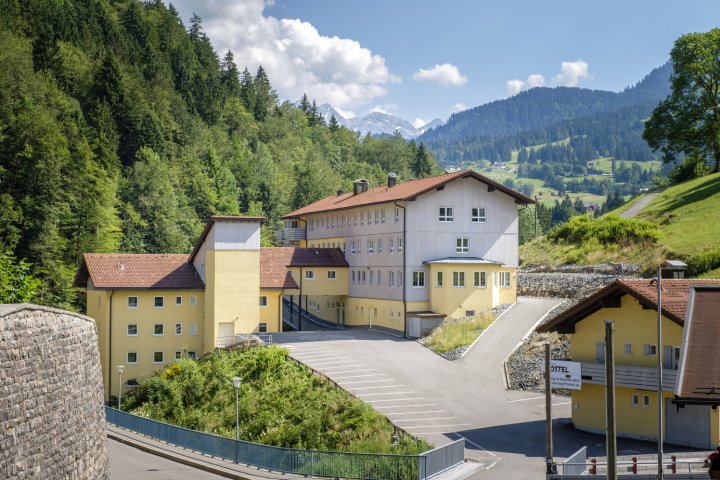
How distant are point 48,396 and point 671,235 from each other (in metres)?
53.1

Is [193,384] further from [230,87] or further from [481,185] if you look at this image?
[230,87]

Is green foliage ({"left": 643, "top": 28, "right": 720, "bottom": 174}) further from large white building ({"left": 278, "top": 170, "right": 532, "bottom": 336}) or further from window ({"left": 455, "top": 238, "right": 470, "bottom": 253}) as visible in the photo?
window ({"left": 455, "top": 238, "right": 470, "bottom": 253})

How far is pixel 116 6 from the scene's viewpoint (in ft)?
487

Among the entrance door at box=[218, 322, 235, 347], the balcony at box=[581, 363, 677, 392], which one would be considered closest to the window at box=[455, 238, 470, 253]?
the entrance door at box=[218, 322, 235, 347]

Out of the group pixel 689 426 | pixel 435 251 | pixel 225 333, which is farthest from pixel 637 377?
pixel 225 333

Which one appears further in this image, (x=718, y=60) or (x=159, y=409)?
(x=718, y=60)

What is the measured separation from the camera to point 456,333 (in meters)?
51.1

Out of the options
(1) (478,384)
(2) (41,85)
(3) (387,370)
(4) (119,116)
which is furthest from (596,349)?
(4) (119,116)

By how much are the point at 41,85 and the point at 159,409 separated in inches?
2314

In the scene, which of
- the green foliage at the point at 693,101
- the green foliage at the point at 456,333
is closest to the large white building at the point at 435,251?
the green foliage at the point at 456,333

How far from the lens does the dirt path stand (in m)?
76.4

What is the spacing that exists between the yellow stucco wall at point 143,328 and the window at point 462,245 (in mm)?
16581

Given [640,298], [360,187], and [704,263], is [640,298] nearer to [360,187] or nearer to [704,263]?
[704,263]

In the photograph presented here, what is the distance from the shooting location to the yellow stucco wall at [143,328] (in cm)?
5409
